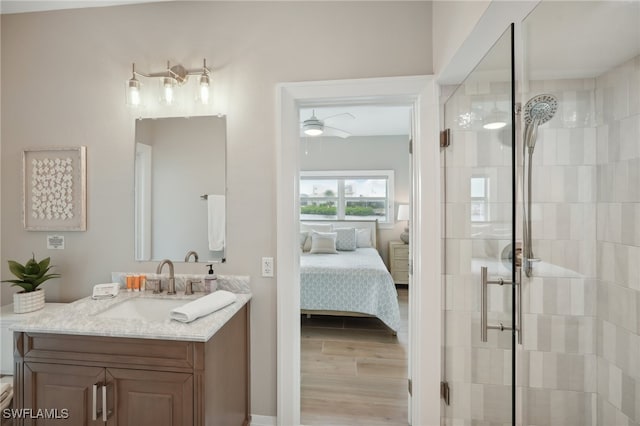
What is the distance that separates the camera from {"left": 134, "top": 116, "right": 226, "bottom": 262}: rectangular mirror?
6.69 ft

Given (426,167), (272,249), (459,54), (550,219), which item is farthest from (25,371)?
(550,219)

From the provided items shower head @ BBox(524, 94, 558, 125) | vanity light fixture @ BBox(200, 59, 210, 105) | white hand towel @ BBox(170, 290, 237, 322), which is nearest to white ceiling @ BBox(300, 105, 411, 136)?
vanity light fixture @ BBox(200, 59, 210, 105)

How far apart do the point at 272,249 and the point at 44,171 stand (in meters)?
1.68

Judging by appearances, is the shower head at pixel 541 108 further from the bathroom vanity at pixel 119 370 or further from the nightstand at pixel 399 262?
the nightstand at pixel 399 262

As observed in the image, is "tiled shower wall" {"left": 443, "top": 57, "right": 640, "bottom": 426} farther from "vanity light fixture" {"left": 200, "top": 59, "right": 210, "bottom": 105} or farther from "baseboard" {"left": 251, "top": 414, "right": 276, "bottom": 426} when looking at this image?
"vanity light fixture" {"left": 200, "top": 59, "right": 210, "bottom": 105}

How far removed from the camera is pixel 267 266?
6.46 ft

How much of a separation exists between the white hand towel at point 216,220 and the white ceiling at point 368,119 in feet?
7.55

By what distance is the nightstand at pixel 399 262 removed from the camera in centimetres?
546

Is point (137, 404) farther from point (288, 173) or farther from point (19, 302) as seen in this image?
point (288, 173)

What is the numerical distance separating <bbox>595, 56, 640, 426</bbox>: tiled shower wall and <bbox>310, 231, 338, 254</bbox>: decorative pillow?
364 cm

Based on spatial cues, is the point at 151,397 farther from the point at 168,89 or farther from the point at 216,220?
the point at 168,89

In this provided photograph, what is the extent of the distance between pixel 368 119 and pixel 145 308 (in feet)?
13.3

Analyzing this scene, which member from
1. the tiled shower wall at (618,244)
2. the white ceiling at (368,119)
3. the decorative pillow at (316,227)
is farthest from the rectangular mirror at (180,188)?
the decorative pillow at (316,227)

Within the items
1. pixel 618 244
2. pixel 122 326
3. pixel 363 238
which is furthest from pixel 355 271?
pixel 122 326
